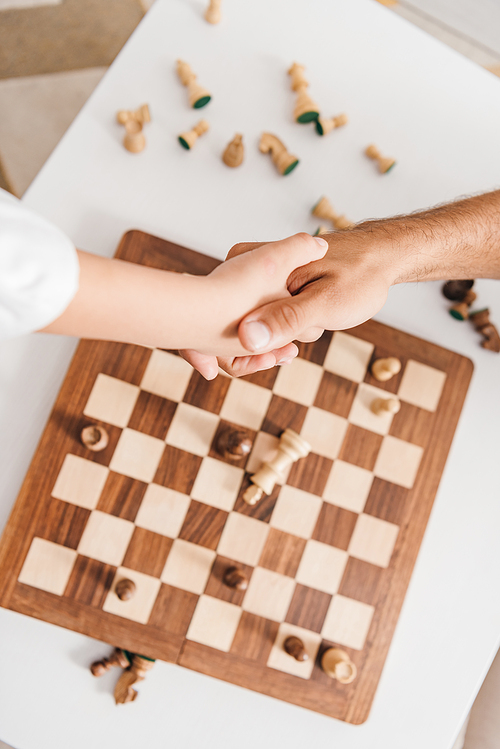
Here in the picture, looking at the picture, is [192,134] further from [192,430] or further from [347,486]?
[347,486]

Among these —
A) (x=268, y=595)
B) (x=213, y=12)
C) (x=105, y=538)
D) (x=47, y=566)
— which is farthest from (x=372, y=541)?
(x=213, y=12)

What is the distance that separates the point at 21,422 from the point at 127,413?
0.24 metres

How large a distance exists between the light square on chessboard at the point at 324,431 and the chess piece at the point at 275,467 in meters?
0.06

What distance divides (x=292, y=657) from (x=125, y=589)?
1.32ft

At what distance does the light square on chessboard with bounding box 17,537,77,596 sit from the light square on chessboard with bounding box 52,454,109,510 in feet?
0.34

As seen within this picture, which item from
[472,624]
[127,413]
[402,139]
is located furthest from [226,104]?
[472,624]

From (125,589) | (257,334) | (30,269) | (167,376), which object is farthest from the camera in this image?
(167,376)

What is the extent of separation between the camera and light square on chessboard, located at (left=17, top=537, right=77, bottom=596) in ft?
3.51

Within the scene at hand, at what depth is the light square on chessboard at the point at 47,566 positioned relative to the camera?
107cm

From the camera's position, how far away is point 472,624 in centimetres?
119

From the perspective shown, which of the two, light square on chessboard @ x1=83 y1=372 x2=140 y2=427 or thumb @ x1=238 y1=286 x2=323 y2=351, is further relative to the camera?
light square on chessboard @ x1=83 y1=372 x2=140 y2=427

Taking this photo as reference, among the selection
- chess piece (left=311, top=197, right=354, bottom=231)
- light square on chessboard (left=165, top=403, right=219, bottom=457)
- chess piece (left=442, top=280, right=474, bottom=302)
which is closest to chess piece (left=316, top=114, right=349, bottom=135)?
chess piece (left=311, top=197, right=354, bottom=231)

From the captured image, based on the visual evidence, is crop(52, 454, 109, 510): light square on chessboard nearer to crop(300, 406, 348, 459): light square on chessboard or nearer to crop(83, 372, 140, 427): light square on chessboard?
crop(83, 372, 140, 427): light square on chessboard

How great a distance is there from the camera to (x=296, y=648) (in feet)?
3.52
